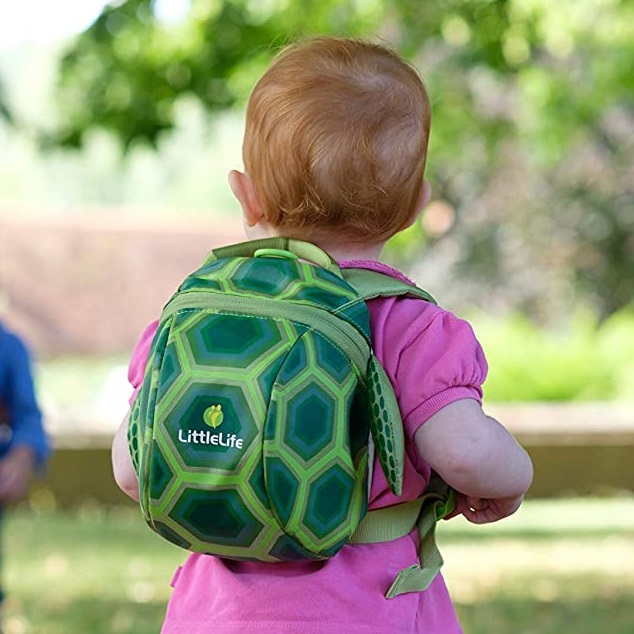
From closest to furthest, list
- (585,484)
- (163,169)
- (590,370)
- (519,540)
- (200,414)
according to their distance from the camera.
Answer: (200,414) < (519,540) < (585,484) < (590,370) < (163,169)

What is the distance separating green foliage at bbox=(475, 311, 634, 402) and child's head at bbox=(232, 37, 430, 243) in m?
13.0

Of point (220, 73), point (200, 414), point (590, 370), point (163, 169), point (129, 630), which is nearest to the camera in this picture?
point (200, 414)

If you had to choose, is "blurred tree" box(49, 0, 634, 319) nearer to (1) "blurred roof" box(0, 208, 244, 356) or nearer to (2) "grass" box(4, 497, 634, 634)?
(2) "grass" box(4, 497, 634, 634)

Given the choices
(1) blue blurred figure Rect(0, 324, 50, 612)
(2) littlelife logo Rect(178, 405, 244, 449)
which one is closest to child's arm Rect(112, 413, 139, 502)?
(2) littlelife logo Rect(178, 405, 244, 449)

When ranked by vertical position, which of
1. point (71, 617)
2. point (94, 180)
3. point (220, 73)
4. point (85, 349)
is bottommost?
point (94, 180)

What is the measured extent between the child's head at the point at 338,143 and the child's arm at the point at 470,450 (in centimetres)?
33

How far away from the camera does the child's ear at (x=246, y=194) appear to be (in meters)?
2.26

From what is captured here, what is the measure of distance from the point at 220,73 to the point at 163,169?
30.7 m

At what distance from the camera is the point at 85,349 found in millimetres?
25359

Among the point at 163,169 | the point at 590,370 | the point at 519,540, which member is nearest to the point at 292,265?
the point at 519,540

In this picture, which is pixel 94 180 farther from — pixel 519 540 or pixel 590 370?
pixel 519 540

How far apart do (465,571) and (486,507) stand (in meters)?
7.07

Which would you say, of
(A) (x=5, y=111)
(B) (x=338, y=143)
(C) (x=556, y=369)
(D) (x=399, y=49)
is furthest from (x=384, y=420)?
(C) (x=556, y=369)

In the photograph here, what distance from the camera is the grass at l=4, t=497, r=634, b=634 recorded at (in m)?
7.52
